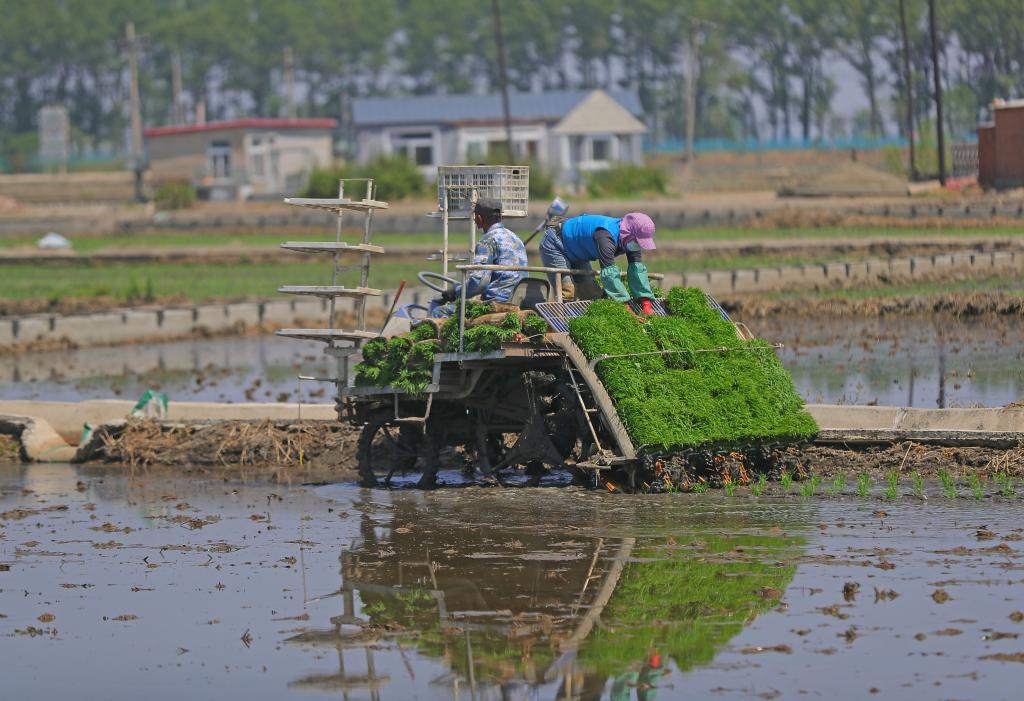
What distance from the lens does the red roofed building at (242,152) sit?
86438 mm

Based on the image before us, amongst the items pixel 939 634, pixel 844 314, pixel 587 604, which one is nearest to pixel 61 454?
pixel 587 604

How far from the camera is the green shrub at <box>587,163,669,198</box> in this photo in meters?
69.1

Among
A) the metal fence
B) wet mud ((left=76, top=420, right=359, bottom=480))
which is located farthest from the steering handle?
the metal fence

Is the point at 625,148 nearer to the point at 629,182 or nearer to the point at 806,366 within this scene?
the point at 629,182

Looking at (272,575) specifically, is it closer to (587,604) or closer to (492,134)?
(587,604)

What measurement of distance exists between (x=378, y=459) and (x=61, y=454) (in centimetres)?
403

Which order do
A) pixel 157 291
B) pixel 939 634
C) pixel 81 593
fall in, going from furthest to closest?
pixel 157 291 → pixel 81 593 → pixel 939 634

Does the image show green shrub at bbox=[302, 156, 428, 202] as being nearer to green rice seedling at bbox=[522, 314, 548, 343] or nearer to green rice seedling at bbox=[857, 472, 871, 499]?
green rice seedling at bbox=[522, 314, 548, 343]

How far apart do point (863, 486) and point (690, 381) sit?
1.66 m

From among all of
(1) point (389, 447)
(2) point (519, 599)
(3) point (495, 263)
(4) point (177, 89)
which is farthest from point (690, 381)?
(4) point (177, 89)

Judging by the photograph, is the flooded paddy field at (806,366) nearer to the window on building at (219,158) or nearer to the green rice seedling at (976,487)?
the green rice seedling at (976,487)

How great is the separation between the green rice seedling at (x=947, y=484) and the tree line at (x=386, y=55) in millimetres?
99905

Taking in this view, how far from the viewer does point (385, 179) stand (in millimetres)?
71188

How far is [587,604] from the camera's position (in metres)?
11.0
